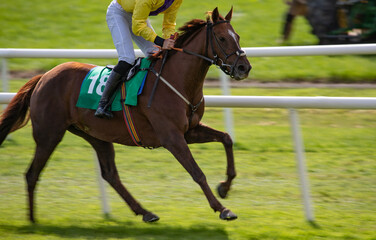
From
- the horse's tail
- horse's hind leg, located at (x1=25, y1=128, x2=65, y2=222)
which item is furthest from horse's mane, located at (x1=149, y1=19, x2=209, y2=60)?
the horse's tail

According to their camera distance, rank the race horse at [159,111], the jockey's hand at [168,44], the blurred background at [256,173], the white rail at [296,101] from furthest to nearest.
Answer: the jockey's hand at [168,44] → the blurred background at [256,173] → the race horse at [159,111] → the white rail at [296,101]

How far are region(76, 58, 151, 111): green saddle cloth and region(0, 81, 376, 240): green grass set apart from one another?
37.5 inches

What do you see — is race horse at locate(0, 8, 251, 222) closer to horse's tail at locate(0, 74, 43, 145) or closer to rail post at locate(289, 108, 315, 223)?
horse's tail at locate(0, 74, 43, 145)

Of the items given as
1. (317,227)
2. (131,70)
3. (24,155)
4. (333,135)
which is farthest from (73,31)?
(317,227)

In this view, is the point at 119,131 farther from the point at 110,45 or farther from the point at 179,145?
the point at 110,45

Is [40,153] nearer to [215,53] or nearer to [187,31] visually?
[187,31]

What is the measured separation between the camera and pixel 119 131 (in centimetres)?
477

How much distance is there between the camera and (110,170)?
500cm

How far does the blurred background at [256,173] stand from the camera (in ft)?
14.7

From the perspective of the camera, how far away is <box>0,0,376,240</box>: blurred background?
447 centimetres

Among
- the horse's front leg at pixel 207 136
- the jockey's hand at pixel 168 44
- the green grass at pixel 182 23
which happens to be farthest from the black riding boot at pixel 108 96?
the green grass at pixel 182 23

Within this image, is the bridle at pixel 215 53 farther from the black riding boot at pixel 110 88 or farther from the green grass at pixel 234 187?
the green grass at pixel 234 187

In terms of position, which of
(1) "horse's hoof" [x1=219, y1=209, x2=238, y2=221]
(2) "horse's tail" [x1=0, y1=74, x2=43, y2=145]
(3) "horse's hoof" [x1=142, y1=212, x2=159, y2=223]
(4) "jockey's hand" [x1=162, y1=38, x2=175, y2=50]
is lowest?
(3) "horse's hoof" [x1=142, y1=212, x2=159, y2=223]

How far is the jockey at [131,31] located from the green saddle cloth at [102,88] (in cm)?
8
